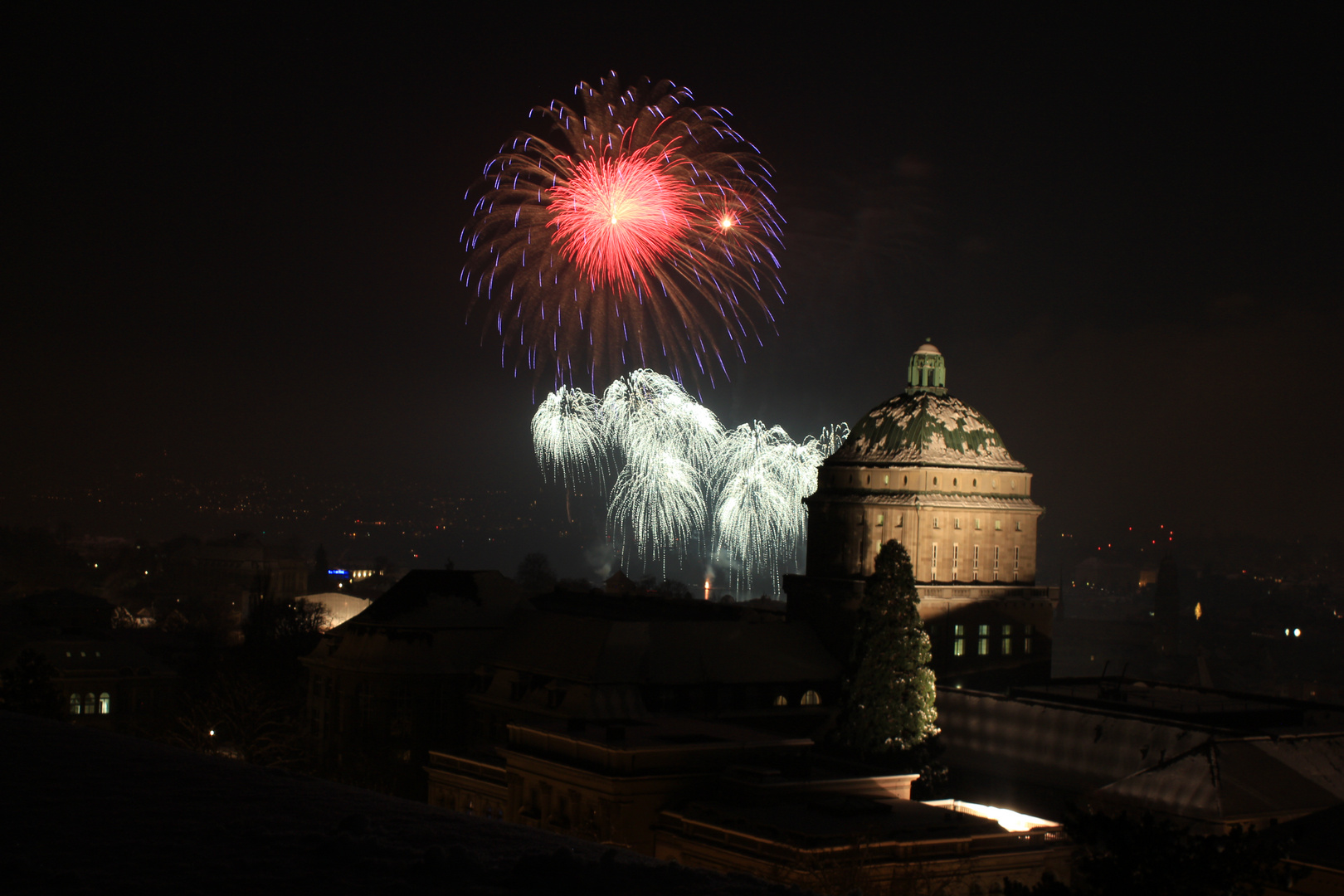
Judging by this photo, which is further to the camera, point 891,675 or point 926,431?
point 926,431

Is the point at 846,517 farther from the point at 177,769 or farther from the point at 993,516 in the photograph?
the point at 177,769

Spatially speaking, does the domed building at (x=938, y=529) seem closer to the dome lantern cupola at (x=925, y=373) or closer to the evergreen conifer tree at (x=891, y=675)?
the dome lantern cupola at (x=925, y=373)

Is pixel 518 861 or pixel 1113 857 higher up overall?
pixel 518 861

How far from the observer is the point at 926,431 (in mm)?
67000

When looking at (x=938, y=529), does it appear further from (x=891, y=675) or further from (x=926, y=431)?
(x=891, y=675)

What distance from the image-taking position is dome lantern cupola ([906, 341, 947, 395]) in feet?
227

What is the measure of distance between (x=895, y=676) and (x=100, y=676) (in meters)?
67.4

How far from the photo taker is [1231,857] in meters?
24.4

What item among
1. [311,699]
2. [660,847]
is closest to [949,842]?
[660,847]

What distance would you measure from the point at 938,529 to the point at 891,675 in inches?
543

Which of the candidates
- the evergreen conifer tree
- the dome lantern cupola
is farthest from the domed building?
the evergreen conifer tree

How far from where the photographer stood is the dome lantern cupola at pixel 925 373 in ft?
227

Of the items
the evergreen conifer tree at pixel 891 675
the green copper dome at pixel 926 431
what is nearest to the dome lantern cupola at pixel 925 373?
the green copper dome at pixel 926 431

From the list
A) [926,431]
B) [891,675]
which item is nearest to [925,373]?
[926,431]
